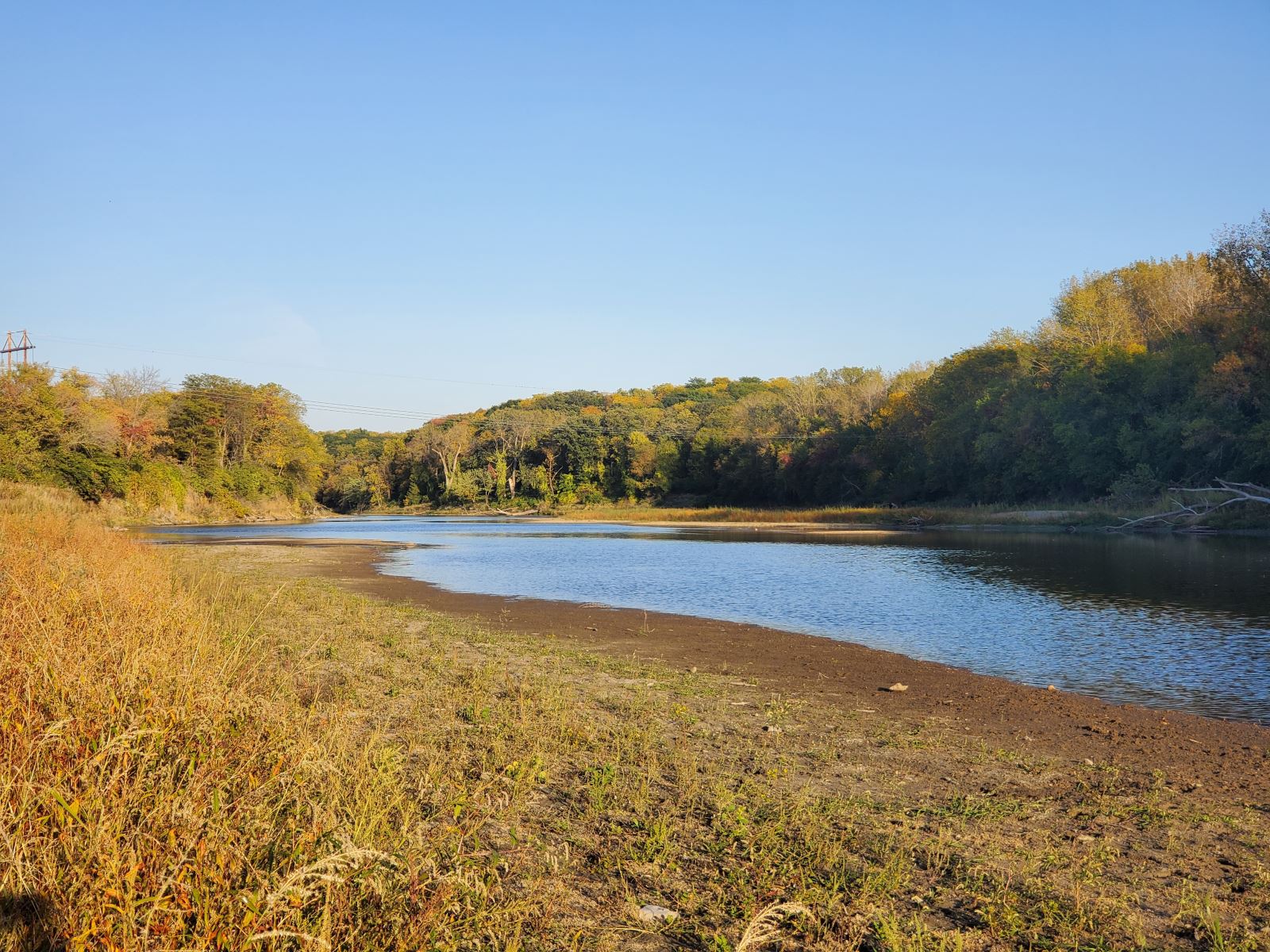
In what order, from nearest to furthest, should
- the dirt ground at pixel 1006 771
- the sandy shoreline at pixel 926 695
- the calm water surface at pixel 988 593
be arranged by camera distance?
the dirt ground at pixel 1006 771, the sandy shoreline at pixel 926 695, the calm water surface at pixel 988 593

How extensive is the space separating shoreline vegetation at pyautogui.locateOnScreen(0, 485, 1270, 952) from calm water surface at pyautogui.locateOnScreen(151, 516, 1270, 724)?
11.1 feet

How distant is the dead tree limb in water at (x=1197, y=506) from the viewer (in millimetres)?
43875

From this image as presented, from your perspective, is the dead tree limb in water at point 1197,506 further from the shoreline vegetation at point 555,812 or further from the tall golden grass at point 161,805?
the tall golden grass at point 161,805

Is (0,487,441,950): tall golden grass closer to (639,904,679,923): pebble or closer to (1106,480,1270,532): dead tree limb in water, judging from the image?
(639,904,679,923): pebble

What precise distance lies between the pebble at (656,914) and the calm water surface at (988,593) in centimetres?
869

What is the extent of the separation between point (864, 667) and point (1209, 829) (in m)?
6.77

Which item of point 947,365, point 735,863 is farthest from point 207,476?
point 735,863

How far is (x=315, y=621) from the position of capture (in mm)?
13898

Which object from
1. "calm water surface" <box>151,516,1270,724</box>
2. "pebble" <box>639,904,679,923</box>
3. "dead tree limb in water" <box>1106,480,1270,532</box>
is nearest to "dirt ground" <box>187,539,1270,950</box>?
"pebble" <box>639,904,679,923</box>

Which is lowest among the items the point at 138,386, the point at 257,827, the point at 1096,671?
the point at 1096,671

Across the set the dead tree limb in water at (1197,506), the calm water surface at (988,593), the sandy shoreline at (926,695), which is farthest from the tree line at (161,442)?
the dead tree limb in water at (1197,506)

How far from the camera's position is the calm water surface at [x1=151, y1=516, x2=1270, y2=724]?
13.1 m

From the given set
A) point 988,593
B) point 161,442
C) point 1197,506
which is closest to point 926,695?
point 988,593

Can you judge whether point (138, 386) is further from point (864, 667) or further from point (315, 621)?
point (864, 667)
